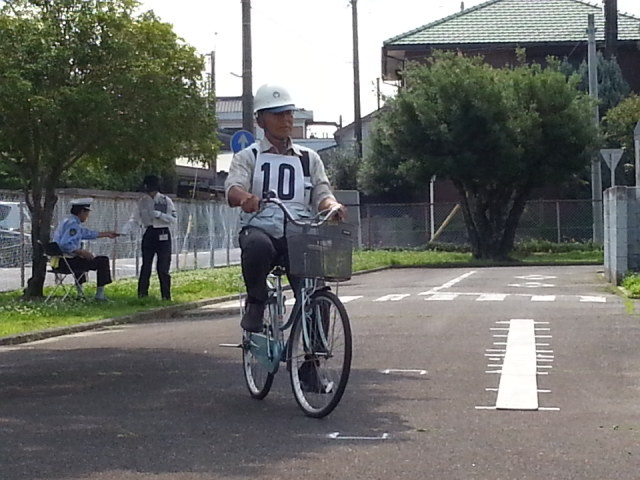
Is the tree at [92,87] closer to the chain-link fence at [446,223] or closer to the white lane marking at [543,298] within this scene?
the white lane marking at [543,298]

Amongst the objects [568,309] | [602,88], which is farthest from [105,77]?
[602,88]

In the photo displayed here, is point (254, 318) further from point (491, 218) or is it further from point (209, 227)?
point (491, 218)

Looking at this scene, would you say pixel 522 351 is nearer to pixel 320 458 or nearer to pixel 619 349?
pixel 619 349

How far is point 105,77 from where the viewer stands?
642 inches

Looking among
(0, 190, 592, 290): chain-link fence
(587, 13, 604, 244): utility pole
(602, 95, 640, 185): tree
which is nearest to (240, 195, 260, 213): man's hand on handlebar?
(0, 190, 592, 290): chain-link fence

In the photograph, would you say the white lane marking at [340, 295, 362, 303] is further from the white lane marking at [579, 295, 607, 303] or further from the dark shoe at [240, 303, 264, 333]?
the dark shoe at [240, 303, 264, 333]

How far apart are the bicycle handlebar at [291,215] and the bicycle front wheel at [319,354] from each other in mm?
452

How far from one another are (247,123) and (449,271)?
5.99 metres

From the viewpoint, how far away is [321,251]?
704 cm

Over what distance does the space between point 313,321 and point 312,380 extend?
0.35m

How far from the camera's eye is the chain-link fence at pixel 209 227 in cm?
2333

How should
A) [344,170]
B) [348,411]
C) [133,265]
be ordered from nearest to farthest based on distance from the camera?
[348,411] → [133,265] → [344,170]

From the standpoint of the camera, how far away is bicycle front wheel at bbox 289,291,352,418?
23.5 feet

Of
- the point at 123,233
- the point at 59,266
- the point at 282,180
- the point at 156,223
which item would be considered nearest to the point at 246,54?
the point at 123,233
